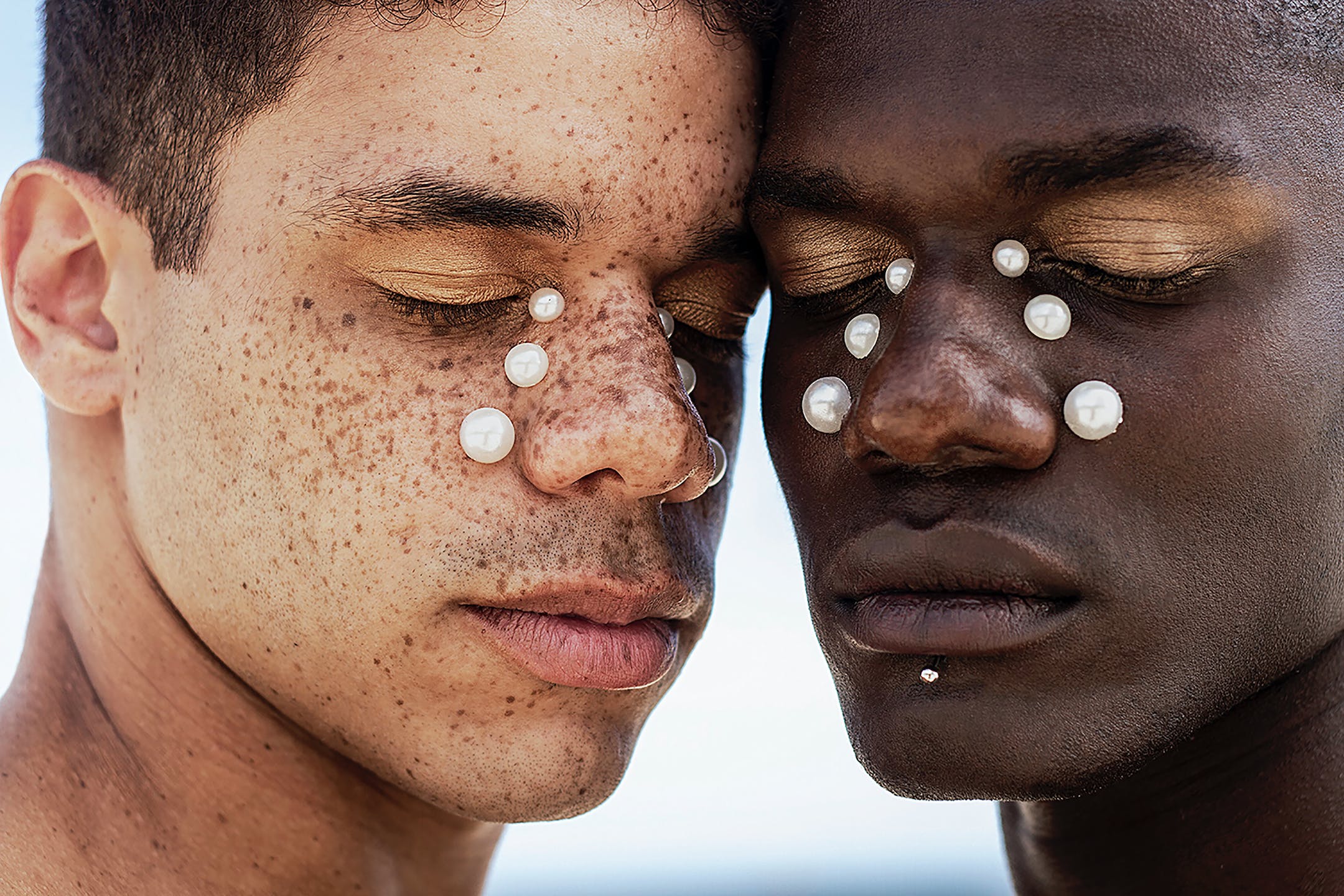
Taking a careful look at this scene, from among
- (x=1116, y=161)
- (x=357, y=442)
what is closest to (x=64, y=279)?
(x=357, y=442)

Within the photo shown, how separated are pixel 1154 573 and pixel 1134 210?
0.53 m

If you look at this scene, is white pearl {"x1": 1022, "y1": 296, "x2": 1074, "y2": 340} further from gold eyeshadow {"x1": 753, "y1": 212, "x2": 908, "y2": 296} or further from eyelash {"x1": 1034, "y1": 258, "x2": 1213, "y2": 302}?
gold eyeshadow {"x1": 753, "y1": 212, "x2": 908, "y2": 296}

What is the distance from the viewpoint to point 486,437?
2.23m

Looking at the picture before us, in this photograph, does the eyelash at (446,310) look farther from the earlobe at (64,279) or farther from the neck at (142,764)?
the neck at (142,764)

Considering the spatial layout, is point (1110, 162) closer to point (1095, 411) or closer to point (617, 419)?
point (1095, 411)

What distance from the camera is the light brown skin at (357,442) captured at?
2248 mm

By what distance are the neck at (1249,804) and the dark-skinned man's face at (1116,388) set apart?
13cm

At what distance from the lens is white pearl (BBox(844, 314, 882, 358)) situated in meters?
2.19

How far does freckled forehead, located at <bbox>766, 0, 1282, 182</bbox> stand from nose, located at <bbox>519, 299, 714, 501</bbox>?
0.43 metres

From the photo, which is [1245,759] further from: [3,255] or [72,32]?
[72,32]

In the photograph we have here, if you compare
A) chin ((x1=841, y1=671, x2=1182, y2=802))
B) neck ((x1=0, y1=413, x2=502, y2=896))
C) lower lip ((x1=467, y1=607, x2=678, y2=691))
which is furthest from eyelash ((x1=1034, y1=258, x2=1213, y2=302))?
neck ((x1=0, y1=413, x2=502, y2=896))

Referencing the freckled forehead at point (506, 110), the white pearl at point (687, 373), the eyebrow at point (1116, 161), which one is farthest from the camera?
the white pearl at point (687, 373)

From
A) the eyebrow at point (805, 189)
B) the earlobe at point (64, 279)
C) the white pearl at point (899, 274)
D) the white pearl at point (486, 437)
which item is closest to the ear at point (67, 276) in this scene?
the earlobe at point (64, 279)

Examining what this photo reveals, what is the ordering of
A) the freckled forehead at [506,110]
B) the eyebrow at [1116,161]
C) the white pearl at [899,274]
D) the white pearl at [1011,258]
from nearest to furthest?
1. the eyebrow at [1116,161]
2. the white pearl at [1011,258]
3. the white pearl at [899,274]
4. the freckled forehead at [506,110]
